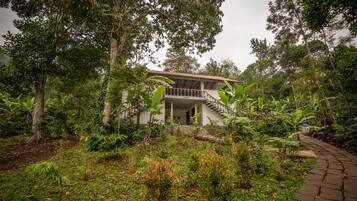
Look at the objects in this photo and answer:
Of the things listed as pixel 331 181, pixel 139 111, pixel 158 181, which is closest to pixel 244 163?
pixel 158 181

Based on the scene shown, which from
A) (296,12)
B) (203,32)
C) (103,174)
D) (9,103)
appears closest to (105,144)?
(103,174)

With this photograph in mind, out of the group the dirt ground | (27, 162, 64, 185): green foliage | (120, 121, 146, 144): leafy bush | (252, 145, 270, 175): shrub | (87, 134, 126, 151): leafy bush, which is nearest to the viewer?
(27, 162, 64, 185): green foliage

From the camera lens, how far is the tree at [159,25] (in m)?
10.9

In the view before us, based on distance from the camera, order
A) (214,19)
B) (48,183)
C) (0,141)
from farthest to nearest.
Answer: (214,19), (0,141), (48,183)

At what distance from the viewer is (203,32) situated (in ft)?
44.6

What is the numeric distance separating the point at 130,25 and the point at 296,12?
12228 mm

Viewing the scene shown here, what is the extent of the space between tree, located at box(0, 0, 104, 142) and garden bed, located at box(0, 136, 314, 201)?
4865mm

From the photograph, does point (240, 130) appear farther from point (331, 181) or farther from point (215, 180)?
point (215, 180)

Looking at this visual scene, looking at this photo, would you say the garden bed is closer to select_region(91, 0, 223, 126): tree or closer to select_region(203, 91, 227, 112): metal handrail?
select_region(91, 0, 223, 126): tree

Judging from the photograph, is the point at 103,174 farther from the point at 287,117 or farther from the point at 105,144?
the point at 287,117

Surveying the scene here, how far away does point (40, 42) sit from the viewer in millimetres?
9391

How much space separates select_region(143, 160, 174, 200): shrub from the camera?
352cm

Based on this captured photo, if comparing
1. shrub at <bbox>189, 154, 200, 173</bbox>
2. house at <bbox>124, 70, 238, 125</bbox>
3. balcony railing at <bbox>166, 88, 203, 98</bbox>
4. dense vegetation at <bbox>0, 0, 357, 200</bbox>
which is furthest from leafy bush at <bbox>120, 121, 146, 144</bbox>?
balcony railing at <bbox>166, 88, 203, 98</bbox>

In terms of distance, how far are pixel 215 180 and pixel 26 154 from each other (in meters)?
8.62
